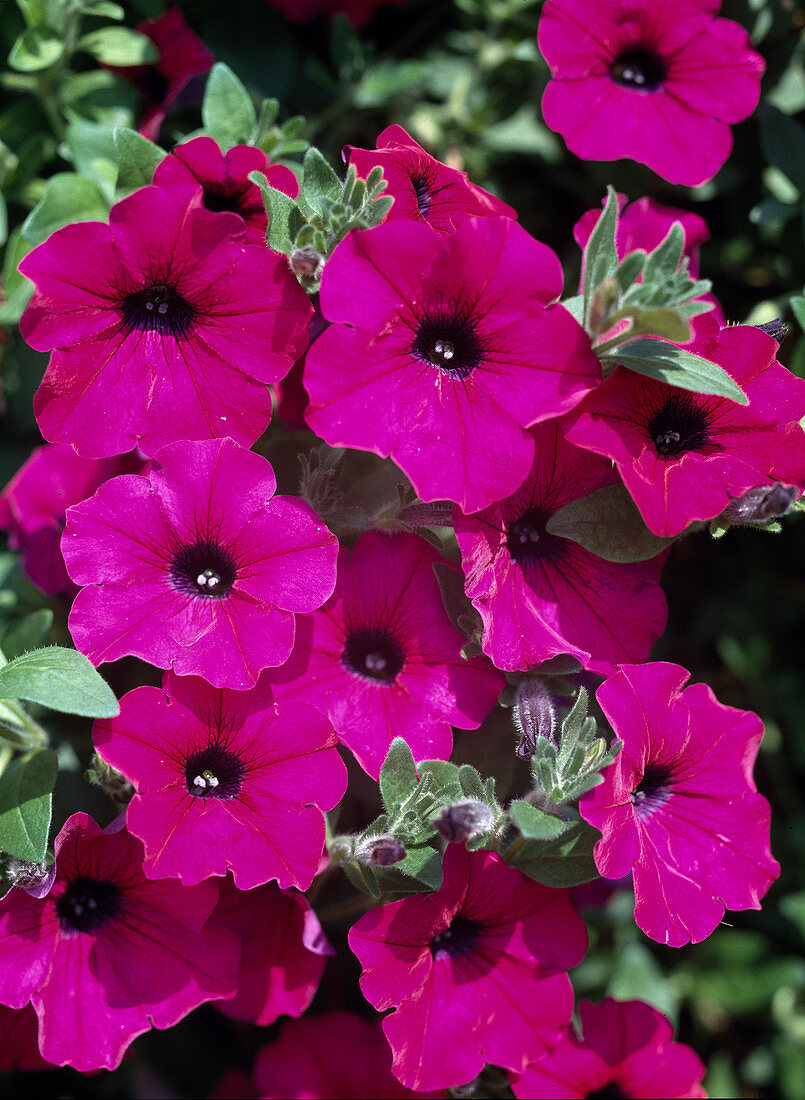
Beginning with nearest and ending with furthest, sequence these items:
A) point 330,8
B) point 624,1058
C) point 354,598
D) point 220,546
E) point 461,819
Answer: point 461,819
point 220,546
point 354,598
point 624,1058
point 330,8

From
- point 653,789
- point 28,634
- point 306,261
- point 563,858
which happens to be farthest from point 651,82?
point 28,634

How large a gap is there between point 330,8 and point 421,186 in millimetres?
822

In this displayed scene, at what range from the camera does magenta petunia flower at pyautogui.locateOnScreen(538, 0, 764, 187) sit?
4.62 ft

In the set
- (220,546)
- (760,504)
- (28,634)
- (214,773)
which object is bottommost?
(28,634)

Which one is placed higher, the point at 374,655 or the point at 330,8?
the point at 330,8

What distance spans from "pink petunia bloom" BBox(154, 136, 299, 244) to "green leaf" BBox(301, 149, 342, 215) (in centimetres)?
8

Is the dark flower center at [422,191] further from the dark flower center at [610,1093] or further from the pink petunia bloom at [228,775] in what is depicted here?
the dark flower center at [610,1093]

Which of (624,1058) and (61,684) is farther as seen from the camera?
(624,1058)

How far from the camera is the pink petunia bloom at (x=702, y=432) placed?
116cm

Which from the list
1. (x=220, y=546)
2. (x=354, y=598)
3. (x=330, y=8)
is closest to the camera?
(x=220, y=546)

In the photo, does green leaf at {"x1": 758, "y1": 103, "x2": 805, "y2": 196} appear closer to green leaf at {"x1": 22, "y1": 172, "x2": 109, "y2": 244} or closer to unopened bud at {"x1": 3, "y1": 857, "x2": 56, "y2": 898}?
green leaf at {"x1": 22, "y1": 172, "x2": 109, "y2": 244}

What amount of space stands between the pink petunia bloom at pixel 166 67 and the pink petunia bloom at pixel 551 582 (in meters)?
0.93

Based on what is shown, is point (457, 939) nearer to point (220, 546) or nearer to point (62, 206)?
point (220, 546)

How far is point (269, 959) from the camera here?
1.33 metres
